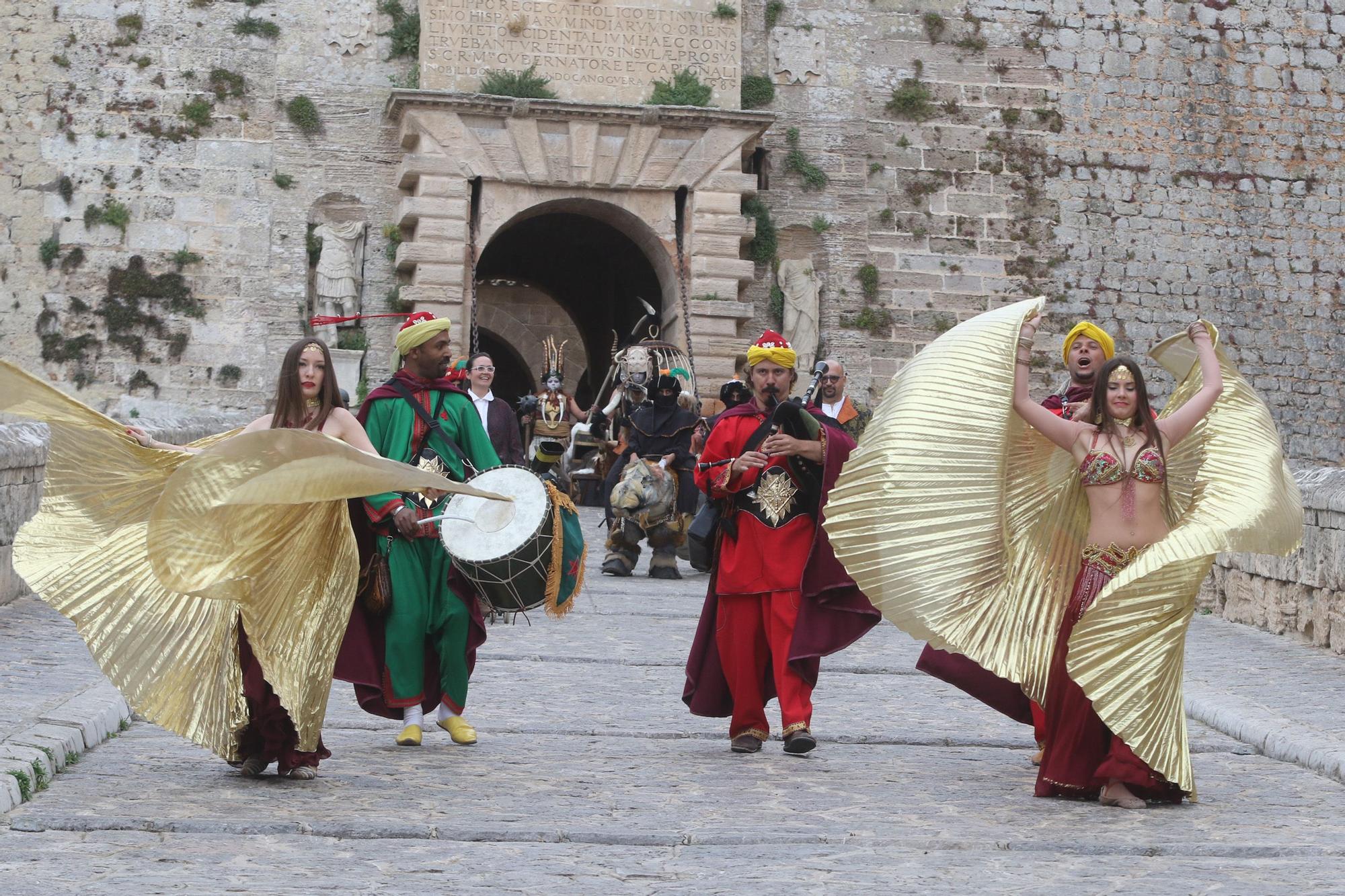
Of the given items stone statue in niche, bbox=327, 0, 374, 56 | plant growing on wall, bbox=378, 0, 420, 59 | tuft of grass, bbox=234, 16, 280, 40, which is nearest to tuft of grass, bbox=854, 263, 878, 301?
plant growing on wall, bbox=378, 0, 420, 59

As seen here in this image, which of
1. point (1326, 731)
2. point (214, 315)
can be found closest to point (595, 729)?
point (1326, 731)

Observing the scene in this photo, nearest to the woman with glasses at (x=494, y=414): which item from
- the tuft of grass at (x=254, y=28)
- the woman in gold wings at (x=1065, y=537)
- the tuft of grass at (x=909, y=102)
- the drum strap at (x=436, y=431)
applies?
the drum strap at (x=436, y=431)

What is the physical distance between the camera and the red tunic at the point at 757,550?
653cm

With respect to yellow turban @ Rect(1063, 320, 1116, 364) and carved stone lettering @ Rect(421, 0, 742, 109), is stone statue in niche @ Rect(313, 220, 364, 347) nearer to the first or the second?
carved stone lettering @ Rect(421, 0, 742, 109)

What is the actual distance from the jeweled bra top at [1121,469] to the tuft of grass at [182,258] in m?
13.0

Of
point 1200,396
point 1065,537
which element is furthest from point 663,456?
point 1200,396

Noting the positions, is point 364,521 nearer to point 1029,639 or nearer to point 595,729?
point 595,729

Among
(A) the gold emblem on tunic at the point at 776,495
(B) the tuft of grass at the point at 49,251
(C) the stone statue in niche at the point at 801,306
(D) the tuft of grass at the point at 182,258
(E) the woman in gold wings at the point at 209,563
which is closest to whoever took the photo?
(E) the woman in gold wings at the point at 209,563

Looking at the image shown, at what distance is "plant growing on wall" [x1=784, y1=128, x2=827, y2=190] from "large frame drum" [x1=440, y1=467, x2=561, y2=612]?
41.8ft

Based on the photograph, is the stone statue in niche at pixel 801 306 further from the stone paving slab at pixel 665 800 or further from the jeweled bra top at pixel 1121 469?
the jeweled bra top at pixel 1121 469

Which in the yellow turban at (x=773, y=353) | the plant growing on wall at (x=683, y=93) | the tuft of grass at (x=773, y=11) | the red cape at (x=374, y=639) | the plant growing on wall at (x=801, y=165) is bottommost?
the red cape at (x=374, y=639)

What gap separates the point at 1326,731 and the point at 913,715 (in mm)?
1713

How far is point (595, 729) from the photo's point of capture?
676cm

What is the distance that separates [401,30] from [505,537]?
12.6 metres
